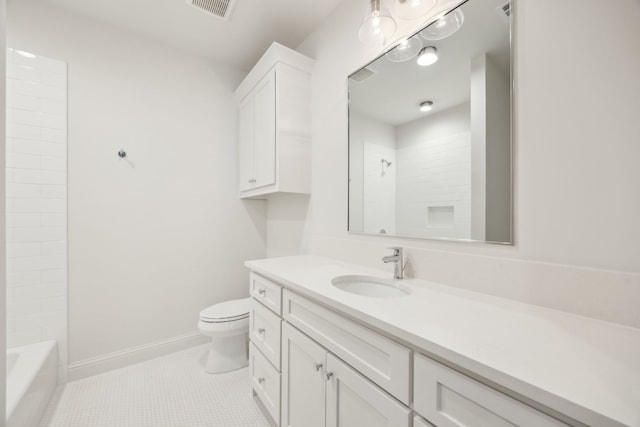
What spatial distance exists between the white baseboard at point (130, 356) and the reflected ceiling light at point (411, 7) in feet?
8.81

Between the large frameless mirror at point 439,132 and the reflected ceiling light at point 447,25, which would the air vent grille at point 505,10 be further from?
the reflected ceiling light at point 447,25

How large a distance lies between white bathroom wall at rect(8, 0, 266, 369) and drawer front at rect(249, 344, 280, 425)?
0.99m

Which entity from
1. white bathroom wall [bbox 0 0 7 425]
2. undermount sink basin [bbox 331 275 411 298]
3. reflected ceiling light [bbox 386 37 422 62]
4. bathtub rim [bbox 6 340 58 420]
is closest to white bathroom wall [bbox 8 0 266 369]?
bathtub rim [bbox 6 340 58 420]

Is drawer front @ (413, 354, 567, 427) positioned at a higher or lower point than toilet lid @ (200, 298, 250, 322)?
higher

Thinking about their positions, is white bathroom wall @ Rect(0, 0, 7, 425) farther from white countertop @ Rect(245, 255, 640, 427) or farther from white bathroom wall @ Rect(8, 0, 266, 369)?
white bathroom wall @ Rect(8, 0, 266, 369)

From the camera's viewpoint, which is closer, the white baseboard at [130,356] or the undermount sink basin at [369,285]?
the undermount sink basin at [369,285]

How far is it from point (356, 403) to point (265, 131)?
1748mm

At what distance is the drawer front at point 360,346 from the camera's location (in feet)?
2.26

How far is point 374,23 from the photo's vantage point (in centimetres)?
114

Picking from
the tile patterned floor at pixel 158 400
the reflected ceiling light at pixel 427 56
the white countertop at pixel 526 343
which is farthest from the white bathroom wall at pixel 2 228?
the reflected ceiling light at pixel 427 56

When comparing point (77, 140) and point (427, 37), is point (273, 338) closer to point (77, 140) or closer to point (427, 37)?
point (427, 37)

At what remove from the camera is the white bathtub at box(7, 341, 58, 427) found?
3.78 ft

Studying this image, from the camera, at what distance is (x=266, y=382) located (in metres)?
1.37

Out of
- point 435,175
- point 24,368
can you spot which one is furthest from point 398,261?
point 24,368
